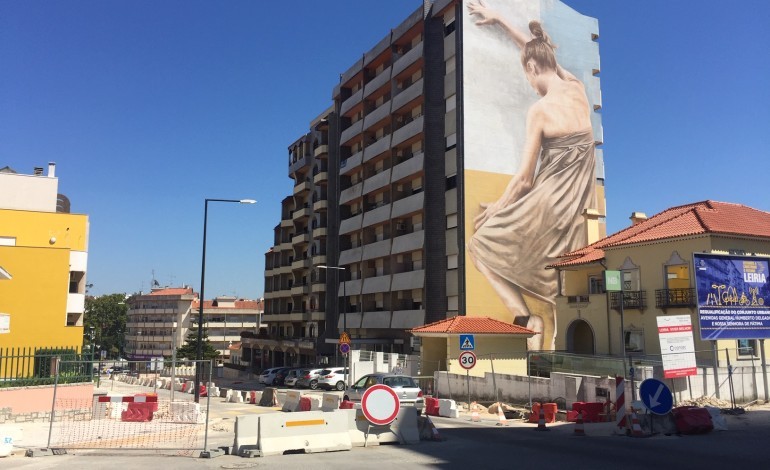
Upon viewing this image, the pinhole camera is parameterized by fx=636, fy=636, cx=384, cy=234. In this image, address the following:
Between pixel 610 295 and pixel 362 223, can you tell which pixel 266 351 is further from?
pixel 610 295

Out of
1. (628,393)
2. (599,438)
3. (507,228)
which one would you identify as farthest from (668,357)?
(507,228)

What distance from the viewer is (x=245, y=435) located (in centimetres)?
1401

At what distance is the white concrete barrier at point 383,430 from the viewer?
14664 mm

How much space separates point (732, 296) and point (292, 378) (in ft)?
94.8

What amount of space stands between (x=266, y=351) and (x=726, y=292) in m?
57.9

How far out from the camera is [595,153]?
49656mm

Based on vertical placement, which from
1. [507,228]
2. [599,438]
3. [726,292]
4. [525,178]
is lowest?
[599,438]

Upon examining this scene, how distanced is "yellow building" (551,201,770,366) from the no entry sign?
1734 cm

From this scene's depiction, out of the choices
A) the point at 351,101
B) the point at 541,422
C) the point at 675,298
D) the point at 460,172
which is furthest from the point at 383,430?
the point at 351,101

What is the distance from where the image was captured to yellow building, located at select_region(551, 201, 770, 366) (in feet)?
95.2

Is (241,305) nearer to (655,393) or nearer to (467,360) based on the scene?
(467,360)

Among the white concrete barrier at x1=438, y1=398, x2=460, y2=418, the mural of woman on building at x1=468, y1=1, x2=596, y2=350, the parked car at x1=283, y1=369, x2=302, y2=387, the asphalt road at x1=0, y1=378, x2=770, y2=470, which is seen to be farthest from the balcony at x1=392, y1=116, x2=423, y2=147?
the asphalt road at x1=0, y1=378, x2=770, y2=470

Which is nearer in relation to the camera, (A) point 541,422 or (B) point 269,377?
(A) point 541,422

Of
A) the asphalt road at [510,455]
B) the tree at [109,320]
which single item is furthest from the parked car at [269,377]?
the tree at [109,320]
